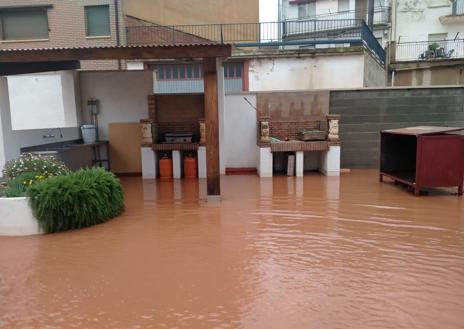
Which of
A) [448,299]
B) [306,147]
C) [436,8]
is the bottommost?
[448,299]

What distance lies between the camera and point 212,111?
7.11 metres

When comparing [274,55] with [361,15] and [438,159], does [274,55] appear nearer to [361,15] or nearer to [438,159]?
[438,159]

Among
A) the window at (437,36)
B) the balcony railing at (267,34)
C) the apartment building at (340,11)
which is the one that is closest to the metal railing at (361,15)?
the apartment building at (340,11)

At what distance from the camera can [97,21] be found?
57.3 feet

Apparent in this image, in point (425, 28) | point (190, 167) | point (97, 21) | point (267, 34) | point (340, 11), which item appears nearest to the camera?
point (190, 167)

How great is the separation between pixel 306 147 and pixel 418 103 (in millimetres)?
3430

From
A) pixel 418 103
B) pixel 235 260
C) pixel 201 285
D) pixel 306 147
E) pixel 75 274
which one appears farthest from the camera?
pixel 418 103

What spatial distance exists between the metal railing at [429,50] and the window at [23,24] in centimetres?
1959

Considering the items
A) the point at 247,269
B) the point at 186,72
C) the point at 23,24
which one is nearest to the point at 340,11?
the point at 186,72

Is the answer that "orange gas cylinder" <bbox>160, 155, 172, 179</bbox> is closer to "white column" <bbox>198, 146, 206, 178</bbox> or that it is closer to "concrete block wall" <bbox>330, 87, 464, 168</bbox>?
"white column" <bbox>198, 146, 206, 178</bbox>

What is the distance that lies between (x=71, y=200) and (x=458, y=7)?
92.3ft

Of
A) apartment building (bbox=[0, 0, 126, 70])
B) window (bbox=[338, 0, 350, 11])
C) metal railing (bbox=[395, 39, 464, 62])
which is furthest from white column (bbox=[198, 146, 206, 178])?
window (bbox=[338, 0, 350, 11])

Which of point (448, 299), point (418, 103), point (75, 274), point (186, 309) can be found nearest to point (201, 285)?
point (186, 309)

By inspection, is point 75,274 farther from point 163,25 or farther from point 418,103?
point 163,25
